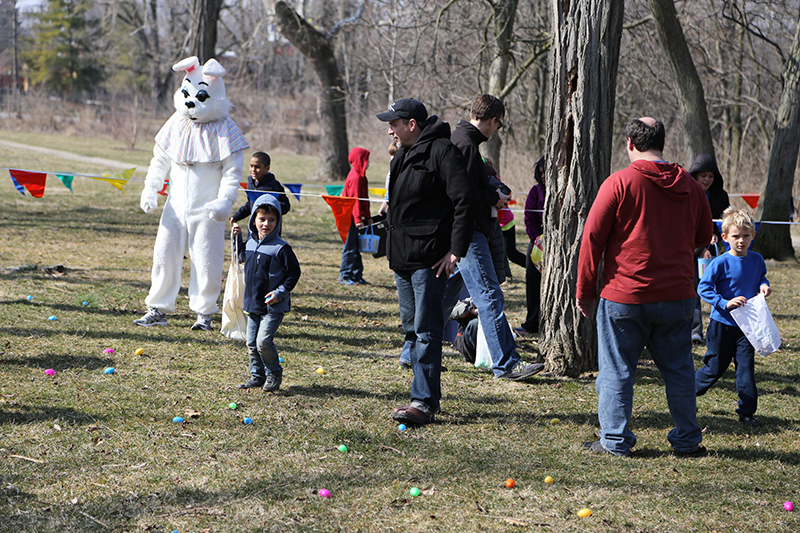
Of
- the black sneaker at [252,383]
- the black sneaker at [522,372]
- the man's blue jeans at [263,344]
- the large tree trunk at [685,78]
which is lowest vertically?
the black sneaker at [252,383]

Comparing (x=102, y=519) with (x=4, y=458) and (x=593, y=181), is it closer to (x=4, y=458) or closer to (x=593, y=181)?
(x=4, y=458)

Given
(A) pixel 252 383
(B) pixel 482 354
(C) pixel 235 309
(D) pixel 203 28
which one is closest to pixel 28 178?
(D) pixel 203 28

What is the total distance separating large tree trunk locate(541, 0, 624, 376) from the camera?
17.7ft

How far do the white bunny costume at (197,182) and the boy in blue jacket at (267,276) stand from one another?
156 centimetres

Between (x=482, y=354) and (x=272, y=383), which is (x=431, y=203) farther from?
(x=482, y=354)

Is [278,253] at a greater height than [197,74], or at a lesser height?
lesser

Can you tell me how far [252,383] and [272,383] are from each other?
7.3 inches

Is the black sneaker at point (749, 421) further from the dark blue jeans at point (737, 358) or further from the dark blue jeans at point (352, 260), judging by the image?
the dark blue jeans at point (352, 260)

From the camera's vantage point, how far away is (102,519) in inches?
132

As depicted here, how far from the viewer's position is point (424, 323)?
180 inches

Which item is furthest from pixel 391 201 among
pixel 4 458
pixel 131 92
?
pixel 131 92

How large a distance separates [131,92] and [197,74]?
177 ft

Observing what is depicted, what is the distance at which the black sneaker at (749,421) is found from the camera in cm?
489

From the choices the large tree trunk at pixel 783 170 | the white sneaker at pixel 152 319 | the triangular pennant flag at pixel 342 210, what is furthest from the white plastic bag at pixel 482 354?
the large tree trunk at pixel 783 170
